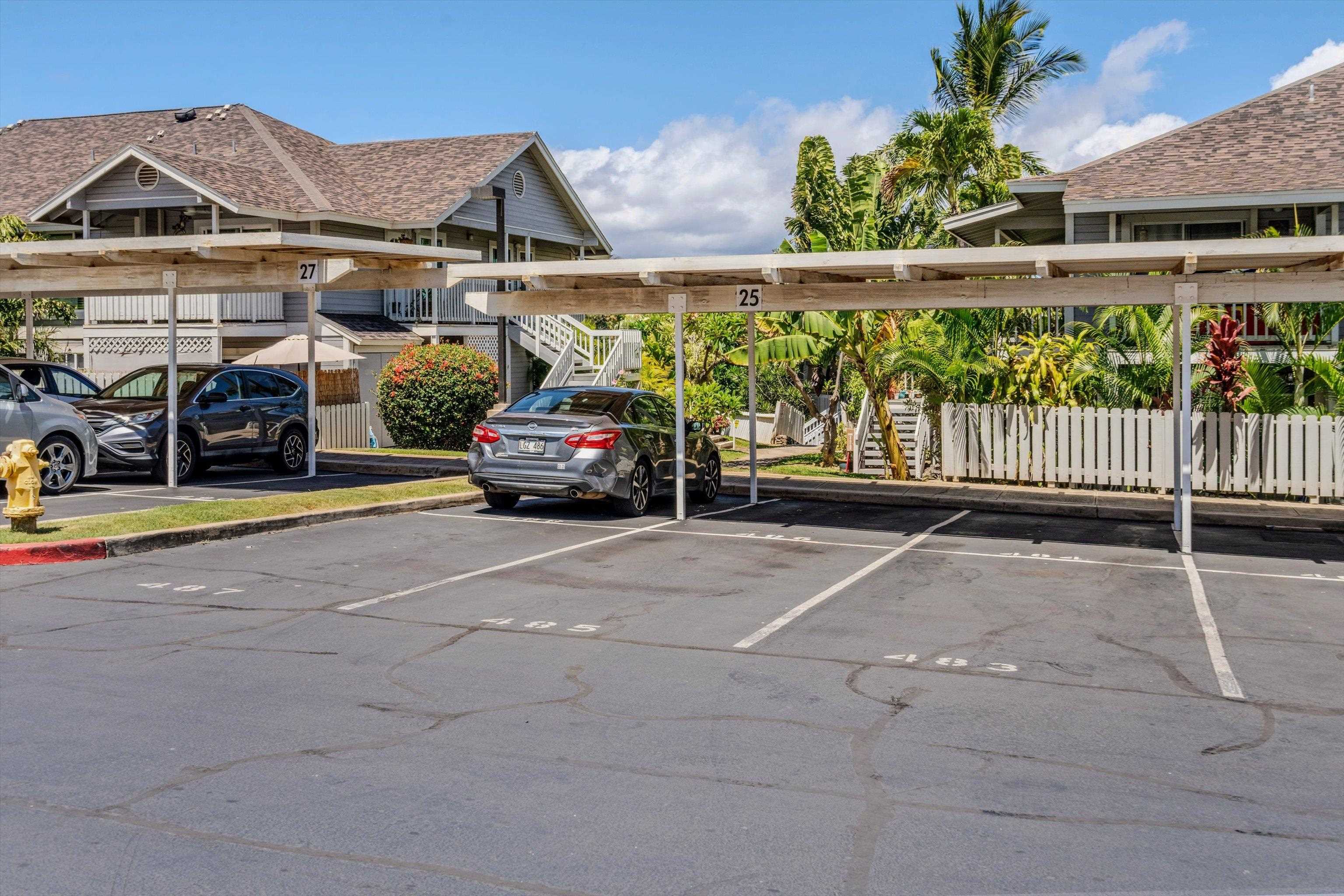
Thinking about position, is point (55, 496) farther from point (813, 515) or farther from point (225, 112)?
point (225, 112)

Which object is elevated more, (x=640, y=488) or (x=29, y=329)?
(x=29, y=329)

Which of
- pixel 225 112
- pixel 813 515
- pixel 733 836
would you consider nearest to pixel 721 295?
pixel 813 515

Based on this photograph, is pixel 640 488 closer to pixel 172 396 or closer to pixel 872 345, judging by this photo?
pixel 172 396

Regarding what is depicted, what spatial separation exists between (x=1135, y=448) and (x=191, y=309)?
20.8m

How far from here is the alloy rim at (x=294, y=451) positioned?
20.0 m

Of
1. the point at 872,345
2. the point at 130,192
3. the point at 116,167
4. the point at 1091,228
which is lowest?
the point at 872,345

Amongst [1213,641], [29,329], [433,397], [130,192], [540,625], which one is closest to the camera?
[1213,641]

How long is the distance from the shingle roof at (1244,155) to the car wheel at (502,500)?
1238 cm

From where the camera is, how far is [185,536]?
41.3ft

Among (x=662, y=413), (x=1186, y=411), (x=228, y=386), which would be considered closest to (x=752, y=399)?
(x=662, y=413)

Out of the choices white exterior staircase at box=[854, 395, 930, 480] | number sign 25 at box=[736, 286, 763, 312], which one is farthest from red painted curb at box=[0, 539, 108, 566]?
white exterior staircase at box=[854, 395, 930, 480]

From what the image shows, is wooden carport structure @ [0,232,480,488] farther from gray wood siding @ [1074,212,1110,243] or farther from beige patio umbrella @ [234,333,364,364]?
gray wood siding @ [1074,212,1110,243]

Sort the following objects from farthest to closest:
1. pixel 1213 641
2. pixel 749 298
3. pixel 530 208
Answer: pixel 530 208, pixel 749 298, pixel 1213 641

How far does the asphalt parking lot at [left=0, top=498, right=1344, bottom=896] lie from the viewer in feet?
15.7
